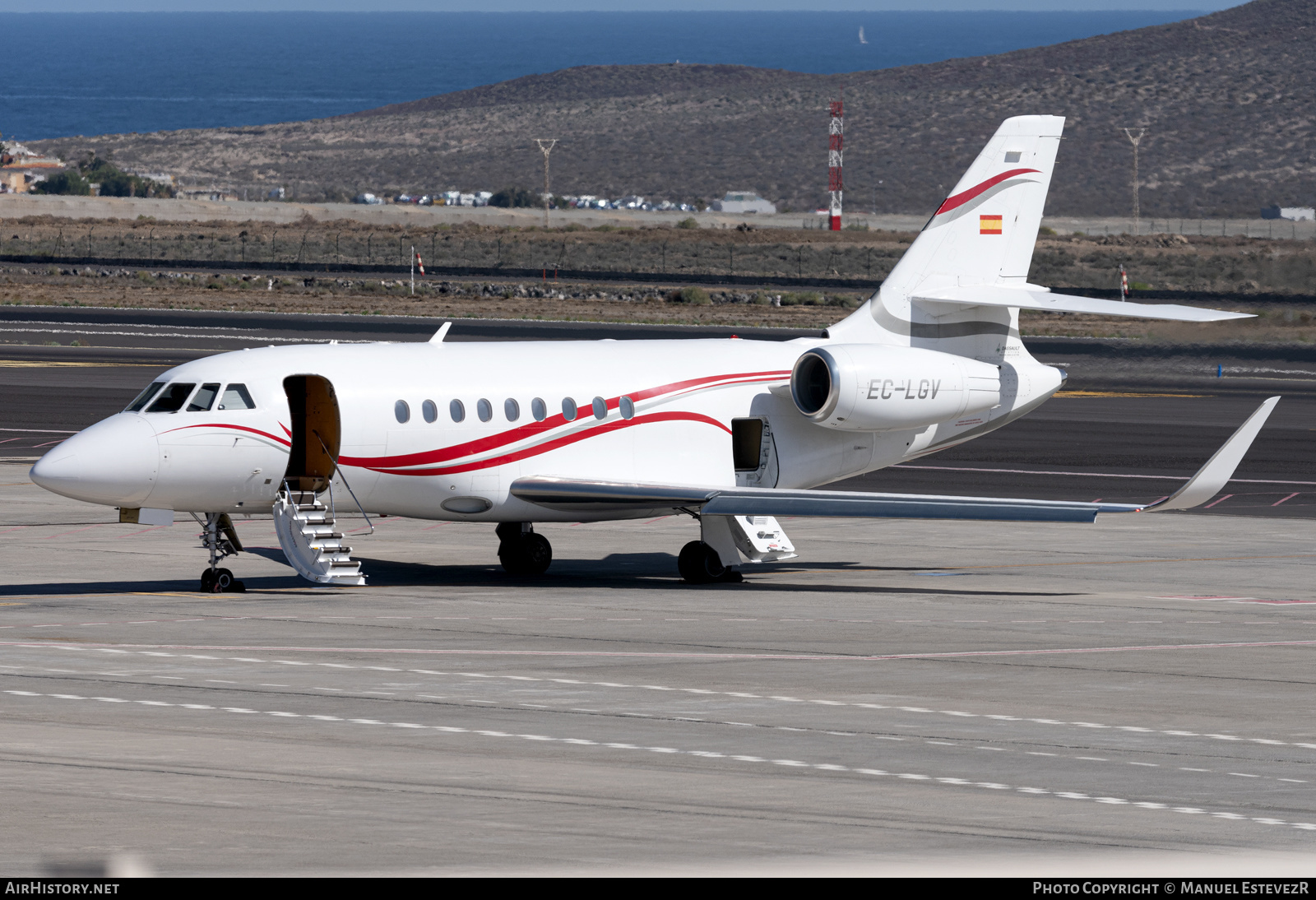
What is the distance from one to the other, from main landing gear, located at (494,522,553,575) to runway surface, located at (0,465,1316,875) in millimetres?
508

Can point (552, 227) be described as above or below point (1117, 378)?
above

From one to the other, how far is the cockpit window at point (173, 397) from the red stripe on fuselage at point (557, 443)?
237cm

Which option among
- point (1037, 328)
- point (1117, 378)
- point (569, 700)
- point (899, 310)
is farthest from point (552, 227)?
point (569, 700)

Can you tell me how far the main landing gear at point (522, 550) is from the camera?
30078mm

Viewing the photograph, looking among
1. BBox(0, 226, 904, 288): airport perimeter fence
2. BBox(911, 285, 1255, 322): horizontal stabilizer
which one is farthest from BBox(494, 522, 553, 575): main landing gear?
BBox(0, 226, 904, 288): airport perimeter fence

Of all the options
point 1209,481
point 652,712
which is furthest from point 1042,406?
point 652,712

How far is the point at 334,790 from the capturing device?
48.1ft

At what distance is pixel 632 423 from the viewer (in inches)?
1161

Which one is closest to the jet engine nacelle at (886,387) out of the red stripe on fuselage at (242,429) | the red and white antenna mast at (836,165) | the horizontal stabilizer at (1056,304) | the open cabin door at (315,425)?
the horizontal stabilizer at (1056,304)

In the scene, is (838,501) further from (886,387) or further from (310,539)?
(310,539)

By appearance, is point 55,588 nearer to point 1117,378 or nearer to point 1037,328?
point 1117,378

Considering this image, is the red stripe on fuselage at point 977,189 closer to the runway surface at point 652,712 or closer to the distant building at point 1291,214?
the runway surface at point 652,712

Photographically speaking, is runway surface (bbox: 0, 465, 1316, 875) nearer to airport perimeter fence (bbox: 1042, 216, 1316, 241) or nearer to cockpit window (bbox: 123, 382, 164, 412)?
cockpit window (bbox: 123, 382, 164, 412)

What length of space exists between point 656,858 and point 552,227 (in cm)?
16072
